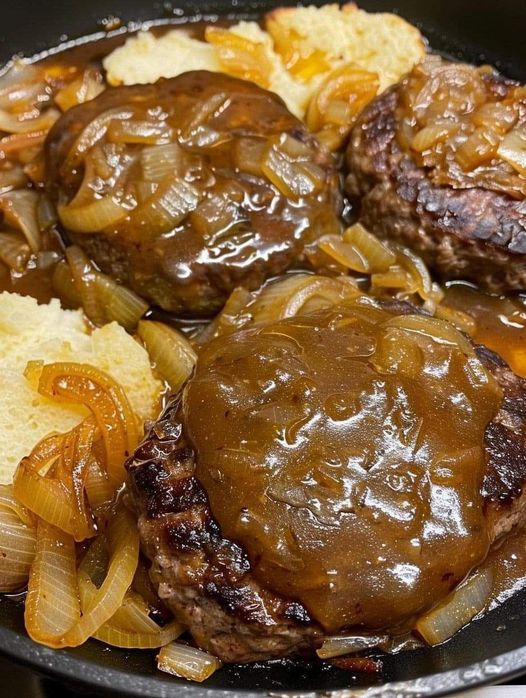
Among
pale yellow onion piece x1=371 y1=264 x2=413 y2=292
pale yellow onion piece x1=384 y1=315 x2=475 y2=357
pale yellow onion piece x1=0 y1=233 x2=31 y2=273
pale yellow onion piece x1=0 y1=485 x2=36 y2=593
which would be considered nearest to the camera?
pale yellow onion piece x1=0 y1=485 x2=36 y2=593

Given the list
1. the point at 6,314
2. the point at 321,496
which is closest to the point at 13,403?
the point at 6,314

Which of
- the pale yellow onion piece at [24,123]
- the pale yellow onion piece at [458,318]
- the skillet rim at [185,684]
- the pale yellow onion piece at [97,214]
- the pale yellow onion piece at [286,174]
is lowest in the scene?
the skillet rim at [185,684]

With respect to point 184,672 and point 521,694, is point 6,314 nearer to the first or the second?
point 184,672

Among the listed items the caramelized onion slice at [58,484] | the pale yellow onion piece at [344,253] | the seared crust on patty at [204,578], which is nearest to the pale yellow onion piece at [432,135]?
the pale yellow onion piece at [344,253]

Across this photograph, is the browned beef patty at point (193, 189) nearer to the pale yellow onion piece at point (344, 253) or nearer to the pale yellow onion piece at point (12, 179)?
the pale yellow onion piece at point (344, 253)

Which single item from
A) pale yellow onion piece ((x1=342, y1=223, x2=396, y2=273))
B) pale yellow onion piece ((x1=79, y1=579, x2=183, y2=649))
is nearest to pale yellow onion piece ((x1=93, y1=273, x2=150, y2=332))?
pale yellow onion piece ((x1=342, y1=223, x2=396, y2=273))

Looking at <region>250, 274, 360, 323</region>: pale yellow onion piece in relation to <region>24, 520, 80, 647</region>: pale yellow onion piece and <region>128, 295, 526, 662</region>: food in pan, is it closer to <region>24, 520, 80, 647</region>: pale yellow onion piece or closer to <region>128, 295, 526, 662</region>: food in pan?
<region>128, 295, 526, 662</region>: food in pan
